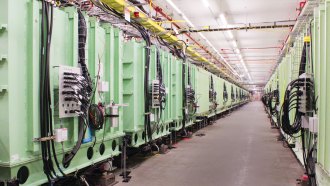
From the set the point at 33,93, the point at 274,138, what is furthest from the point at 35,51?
the point at 274,138

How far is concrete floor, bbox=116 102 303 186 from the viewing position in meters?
4.60

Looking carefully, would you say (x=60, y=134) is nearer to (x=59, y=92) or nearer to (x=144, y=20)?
(x=59, y=92)

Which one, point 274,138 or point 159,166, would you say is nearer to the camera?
point 159,166

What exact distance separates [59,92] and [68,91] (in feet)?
0.34

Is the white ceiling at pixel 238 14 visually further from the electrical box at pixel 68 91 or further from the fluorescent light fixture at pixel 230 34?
the electrical box at pixel 68 91

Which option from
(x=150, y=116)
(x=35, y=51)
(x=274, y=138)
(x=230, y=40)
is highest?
(x=230, y=40)

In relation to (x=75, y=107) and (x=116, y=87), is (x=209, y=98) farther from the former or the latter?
(x=75, y=107)

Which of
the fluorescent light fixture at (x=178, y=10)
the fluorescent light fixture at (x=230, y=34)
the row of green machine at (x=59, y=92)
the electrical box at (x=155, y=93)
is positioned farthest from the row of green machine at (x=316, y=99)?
the fluorescent light fixture at (x=230, y=34)

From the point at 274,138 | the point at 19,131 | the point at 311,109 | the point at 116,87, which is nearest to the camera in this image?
the point at 19,131

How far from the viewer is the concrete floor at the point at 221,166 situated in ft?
15.1

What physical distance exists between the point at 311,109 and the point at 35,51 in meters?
3.68

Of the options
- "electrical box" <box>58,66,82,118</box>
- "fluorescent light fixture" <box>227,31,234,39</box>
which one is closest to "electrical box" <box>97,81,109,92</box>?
"electrical box" <box>58,66,82,118</box>

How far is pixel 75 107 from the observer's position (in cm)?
348

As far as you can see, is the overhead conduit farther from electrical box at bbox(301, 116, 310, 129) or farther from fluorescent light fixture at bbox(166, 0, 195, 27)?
electrical box at bbox(301, 116, 310, 129)
